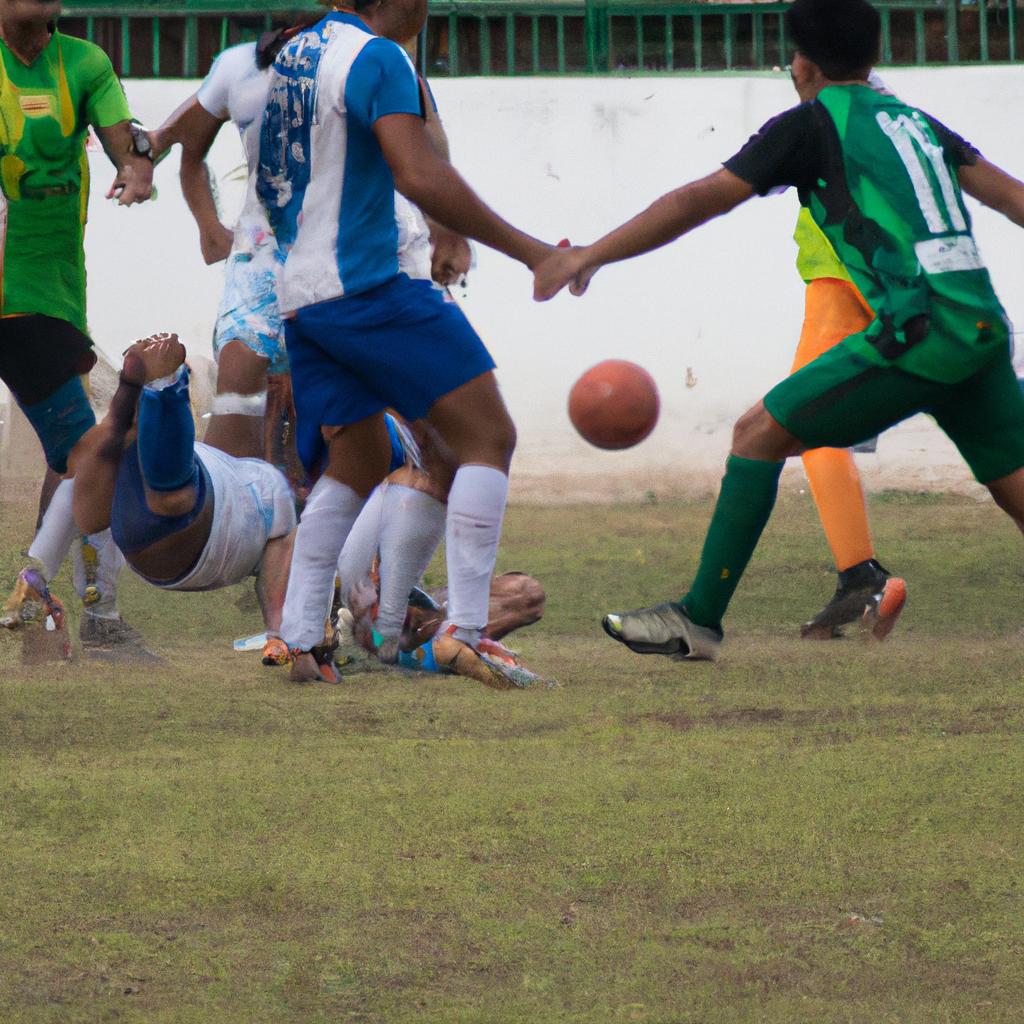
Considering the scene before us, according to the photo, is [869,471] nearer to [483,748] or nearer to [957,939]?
[483,748]

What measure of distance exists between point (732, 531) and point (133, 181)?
2206 millimetres

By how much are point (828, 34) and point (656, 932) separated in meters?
2.46

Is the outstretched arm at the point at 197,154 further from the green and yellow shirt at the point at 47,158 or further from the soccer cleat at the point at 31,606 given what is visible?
the soccer cleat at the point at 31,606

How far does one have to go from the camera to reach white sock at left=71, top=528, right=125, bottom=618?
5.40 metres

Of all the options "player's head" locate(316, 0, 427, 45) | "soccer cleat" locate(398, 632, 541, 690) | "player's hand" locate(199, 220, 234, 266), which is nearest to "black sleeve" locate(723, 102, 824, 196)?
"player's head" locate(316, 0, 427, 45)

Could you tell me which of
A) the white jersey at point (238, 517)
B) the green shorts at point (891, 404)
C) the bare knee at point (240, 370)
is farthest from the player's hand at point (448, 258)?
the bare knee at point (240, 370)

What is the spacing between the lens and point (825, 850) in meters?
2.94

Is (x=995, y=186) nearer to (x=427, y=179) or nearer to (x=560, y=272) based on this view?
(x=560, y=272)

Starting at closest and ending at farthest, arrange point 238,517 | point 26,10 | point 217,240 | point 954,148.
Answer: point 954,148
point 238,517
point 26,10
point 217,240

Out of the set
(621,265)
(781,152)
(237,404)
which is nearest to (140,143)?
(237,404)

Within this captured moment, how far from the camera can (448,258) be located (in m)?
4.69

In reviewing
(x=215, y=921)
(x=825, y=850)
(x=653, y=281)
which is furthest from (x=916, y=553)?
(x=215, y=921)

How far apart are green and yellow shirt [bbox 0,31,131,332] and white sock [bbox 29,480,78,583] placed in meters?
0.57

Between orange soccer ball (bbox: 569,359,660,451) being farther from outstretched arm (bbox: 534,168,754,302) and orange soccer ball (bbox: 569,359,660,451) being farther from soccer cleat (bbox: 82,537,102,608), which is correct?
soccer cleat (bbox: 82,537,102,608)
